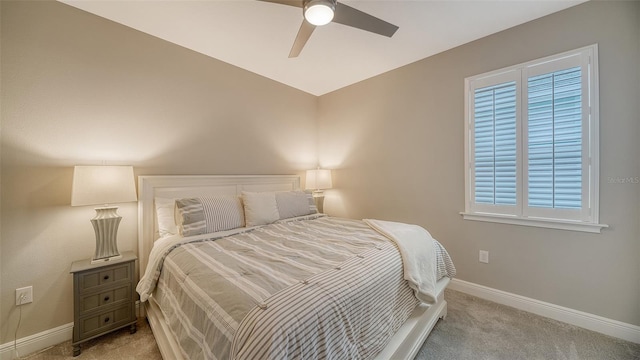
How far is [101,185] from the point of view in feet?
5.78

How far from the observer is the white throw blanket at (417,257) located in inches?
60.7

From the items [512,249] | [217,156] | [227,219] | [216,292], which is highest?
[217,156]

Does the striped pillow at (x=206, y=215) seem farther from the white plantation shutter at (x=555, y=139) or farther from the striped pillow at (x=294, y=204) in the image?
the white plantation shutter at (x=555, y=139)

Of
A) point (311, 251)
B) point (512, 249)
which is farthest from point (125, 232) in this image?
point (512, 249)

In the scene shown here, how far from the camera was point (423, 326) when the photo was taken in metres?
1.69

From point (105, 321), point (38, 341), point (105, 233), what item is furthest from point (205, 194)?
point (38, 341)

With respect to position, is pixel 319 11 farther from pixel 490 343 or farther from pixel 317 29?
pixel 490 343

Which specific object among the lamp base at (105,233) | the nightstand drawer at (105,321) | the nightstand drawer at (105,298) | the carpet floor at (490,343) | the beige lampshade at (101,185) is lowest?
the carpet floor at (490,343)

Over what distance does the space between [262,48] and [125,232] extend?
2.31m

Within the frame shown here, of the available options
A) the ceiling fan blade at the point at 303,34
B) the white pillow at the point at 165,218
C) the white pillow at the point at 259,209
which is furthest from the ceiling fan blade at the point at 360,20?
the white pillow at the point at 165,218

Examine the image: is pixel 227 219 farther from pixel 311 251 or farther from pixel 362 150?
pixel 362 150

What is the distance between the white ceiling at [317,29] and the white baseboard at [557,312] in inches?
102

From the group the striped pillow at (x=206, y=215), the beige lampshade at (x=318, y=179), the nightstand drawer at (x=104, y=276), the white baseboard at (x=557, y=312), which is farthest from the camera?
the beige lampshade at (x=318, y=179)

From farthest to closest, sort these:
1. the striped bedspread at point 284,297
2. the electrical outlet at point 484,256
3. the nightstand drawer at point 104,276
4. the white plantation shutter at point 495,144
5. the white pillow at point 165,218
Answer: the electrical outlet at point 484,256 → the white plantation shutter at point 495,144 → the white pillow at point 165,218 → the nightstand drawer at point 104,276 → the striped bedspread at point 284,297
